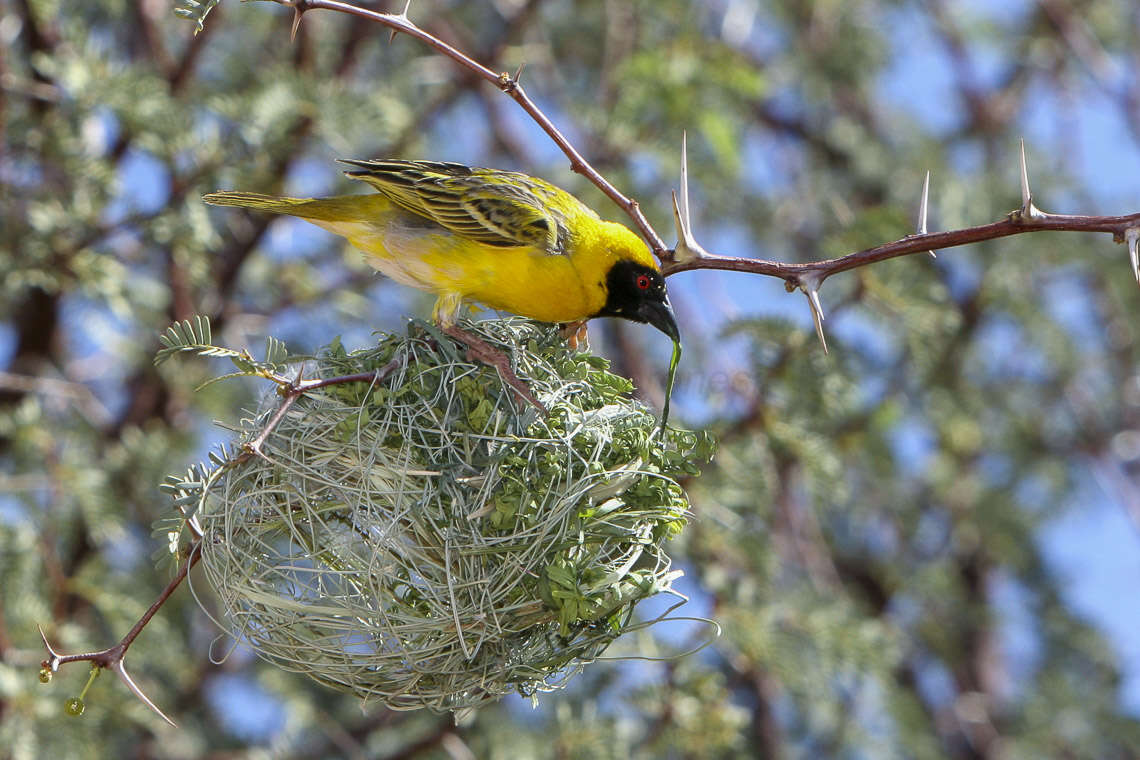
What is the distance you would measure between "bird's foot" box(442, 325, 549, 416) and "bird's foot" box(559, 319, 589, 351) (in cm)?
44

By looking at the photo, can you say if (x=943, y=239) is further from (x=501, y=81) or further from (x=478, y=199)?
(x=478, y=199)

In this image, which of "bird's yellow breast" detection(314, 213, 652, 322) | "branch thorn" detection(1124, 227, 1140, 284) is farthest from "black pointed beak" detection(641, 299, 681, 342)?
"branch thorn" detection(1124, 227, 1140, 284)

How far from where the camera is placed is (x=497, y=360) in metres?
2.37

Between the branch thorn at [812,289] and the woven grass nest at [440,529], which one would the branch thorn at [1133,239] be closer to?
the branch thorn at [812,289]

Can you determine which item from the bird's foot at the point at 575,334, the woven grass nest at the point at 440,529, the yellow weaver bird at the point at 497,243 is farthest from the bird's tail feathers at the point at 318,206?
the woven grass nest at the point at 440,529

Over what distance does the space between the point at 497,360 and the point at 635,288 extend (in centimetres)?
60

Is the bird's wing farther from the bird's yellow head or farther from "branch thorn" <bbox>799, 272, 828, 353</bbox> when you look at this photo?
"branch thorn" <bbox>799, 272, 828, 353</bbox>

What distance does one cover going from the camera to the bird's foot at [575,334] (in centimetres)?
286

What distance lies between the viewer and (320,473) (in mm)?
2252

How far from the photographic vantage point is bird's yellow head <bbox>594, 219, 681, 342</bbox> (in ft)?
9.31

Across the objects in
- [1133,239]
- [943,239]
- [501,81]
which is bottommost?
[501,81]

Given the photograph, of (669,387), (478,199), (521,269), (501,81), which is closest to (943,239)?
(669,387)

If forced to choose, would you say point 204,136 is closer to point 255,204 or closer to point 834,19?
point 255,204

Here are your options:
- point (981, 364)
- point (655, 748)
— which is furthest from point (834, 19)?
point (655, 748)
